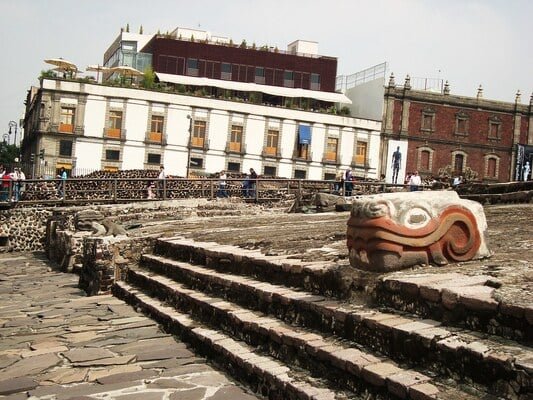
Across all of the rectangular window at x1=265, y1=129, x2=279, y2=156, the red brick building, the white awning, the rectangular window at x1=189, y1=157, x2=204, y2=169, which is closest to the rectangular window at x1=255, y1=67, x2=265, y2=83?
the white awning

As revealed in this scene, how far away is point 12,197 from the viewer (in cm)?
1875

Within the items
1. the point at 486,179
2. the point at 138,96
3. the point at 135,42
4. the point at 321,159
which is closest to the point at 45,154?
the point at 138,96

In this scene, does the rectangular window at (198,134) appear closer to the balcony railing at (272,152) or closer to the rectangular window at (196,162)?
the rectangular window at (196,162)

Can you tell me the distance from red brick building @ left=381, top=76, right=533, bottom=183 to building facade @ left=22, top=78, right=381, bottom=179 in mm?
1998

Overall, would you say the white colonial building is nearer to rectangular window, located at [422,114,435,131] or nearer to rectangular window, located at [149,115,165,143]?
rectangular window, located at [149,115,165,143]

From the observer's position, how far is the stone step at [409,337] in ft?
10.2

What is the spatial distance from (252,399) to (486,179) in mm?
47942

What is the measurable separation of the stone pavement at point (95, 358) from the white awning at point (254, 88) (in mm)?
37054

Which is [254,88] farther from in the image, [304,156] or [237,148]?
[304,156]

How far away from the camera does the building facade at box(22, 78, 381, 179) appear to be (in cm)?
4088

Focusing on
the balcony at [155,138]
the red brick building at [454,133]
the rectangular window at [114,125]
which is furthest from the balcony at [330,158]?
the rectangular window at [114,125]

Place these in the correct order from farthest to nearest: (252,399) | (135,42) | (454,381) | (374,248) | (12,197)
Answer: (135,42), (12,197), (374,248), (252,399), (454,381)

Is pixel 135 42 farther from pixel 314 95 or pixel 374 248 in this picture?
pixel 374 248

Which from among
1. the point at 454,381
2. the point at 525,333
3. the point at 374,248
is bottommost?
the point at 454,381
